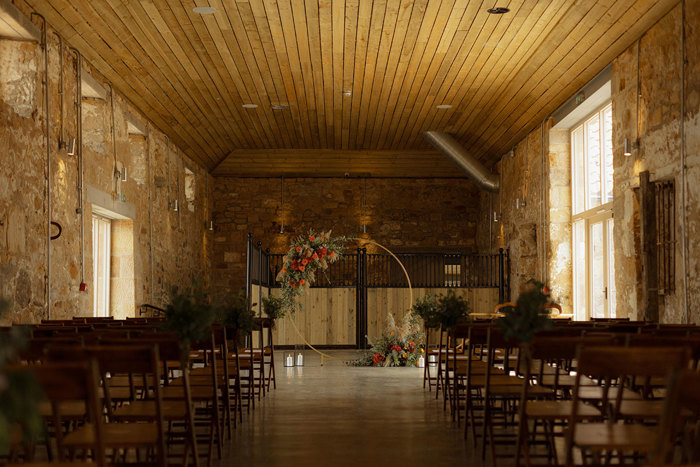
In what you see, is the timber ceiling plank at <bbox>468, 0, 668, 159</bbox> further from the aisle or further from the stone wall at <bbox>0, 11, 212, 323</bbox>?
the stone wall at <bbox>0, 11, 212, 323</bbox>

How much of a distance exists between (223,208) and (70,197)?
30.6 ft

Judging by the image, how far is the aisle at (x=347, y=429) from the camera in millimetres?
4668

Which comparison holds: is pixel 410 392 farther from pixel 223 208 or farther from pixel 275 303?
pixel 223 208

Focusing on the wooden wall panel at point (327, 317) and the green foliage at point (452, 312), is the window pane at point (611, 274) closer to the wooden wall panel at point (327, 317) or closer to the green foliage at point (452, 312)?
the green foliage at point (452, 312)

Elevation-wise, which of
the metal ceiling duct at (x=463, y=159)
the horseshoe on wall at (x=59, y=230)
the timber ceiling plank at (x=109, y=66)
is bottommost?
the horseshoe on wall at (x=59, y=230)

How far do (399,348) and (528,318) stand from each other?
6822mm

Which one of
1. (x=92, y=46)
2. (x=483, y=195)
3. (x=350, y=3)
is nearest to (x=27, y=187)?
(x=92, y=46)

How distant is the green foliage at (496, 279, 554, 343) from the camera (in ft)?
13.8

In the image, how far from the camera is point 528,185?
13703 millimetres

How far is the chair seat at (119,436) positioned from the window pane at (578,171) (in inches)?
386

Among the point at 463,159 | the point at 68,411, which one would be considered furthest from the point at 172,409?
the point at 463,159

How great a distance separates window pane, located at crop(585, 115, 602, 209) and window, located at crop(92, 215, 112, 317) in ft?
23.0

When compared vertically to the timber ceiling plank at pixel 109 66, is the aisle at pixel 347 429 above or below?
below

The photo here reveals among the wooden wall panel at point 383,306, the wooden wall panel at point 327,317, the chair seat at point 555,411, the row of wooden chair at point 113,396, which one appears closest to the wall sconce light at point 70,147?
the row of wooden chair at point 113,396
